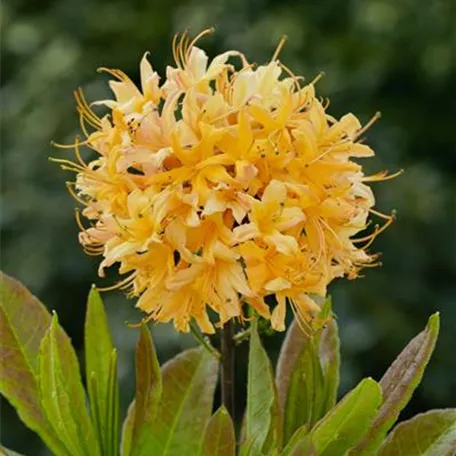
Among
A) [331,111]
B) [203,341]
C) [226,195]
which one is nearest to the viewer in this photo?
[226,195]

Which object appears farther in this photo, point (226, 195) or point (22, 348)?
point (22, 348)

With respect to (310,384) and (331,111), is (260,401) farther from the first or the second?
(331,111)

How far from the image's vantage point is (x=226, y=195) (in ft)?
3.97

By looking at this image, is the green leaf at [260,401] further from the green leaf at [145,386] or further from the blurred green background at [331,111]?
the blurred green background at [331,111]

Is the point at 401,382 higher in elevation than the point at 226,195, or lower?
lower

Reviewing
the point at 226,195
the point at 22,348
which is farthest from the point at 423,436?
the point at 22,348

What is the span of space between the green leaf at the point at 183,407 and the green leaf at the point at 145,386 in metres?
0.02

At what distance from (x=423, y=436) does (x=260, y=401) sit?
15cm

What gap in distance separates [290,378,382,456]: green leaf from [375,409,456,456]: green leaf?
63 mm

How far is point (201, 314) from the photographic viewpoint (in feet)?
4.13

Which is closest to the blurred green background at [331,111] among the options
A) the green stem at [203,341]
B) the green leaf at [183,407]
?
the green leaf at [183,407]

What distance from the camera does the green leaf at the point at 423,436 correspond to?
1.29m

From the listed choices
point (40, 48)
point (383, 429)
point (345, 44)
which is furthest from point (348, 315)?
point (383, 429)

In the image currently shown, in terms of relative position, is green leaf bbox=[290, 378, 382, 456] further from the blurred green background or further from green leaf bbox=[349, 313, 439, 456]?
the blurred green background
